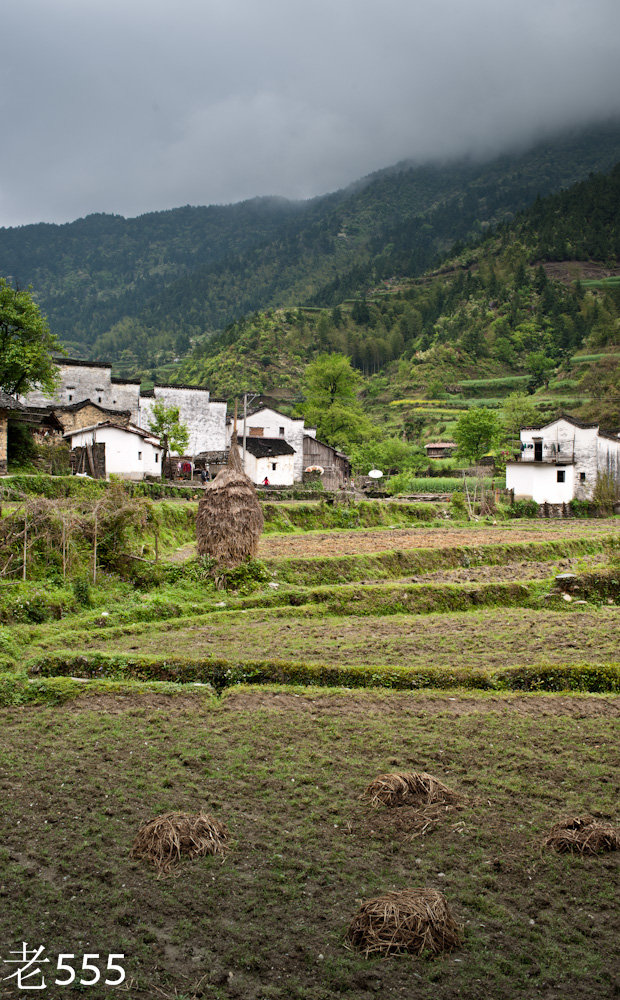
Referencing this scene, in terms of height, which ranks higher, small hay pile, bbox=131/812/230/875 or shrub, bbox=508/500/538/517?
shrub, bbox=508/500/538/517

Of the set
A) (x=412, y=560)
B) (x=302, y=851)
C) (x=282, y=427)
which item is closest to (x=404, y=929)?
(x=302, y=851)

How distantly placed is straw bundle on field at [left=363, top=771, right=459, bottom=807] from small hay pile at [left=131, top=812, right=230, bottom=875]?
1377 millimetres

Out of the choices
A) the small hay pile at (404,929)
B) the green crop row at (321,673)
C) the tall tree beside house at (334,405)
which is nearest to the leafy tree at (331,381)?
the tall tree beside house at (334,405)

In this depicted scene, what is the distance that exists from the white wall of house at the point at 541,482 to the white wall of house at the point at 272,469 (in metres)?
14.6

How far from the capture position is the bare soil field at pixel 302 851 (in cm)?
425

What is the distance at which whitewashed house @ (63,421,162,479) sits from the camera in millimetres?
36312

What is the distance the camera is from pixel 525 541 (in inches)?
1006

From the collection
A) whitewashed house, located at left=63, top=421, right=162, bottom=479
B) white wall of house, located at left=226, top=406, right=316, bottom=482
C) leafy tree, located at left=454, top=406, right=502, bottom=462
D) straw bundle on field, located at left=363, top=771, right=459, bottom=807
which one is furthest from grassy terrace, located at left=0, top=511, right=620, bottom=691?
leafy tree, located at left=454, top=406, right=502, bottom=462

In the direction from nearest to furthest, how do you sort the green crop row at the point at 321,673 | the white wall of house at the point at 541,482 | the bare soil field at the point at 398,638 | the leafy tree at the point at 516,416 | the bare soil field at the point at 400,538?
1. the green crop row at the point at 321,673
2. the bare soil field at the point at 398,638
3. the bare soil field at the point at 400,538
4. the white wall of house at the point at 541,482
5. the leafy tree at the point at 516,416

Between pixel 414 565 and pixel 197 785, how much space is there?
15.5 m

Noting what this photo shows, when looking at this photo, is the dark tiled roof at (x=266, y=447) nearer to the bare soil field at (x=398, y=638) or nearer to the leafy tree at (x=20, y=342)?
the leafy tree at (x=20, y=342)

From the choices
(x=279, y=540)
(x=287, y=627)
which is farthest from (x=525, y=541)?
(x=287, y=627)

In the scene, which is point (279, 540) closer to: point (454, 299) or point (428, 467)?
point (428, 467)

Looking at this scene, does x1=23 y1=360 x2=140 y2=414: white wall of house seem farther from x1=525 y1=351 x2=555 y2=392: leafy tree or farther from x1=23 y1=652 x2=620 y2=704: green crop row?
x1=525 y1=351 x2=555 y2=392: leafy tree
